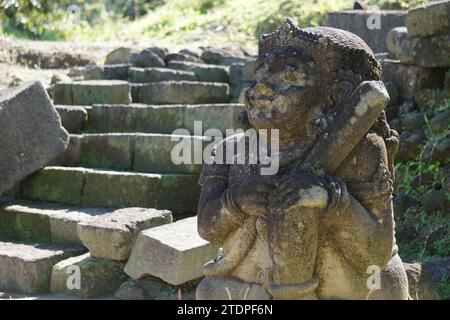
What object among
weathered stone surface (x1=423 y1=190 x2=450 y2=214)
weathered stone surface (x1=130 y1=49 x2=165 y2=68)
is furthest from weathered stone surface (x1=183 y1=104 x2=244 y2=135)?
weathered stone surface (x1=130 y1=49 x2=165 y2=68)

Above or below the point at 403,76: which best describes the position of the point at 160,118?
below

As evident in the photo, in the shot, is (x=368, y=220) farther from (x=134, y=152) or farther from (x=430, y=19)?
(x=134, y=152)

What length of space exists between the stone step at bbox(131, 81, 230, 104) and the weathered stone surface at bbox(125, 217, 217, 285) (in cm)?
331

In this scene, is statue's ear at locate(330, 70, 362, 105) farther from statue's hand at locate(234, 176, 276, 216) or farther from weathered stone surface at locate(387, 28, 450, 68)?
weathered stone surface at locate(387, 28, 450, 68)

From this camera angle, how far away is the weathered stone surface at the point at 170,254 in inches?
252

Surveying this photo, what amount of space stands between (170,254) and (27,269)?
1201 mm

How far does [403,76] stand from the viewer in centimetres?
835

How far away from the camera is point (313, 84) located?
4.26 m

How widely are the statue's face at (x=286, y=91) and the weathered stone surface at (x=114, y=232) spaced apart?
9.02 ft

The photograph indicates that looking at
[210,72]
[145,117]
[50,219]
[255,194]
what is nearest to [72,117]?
[145,117]

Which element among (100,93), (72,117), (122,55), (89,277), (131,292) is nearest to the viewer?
(131,292)
